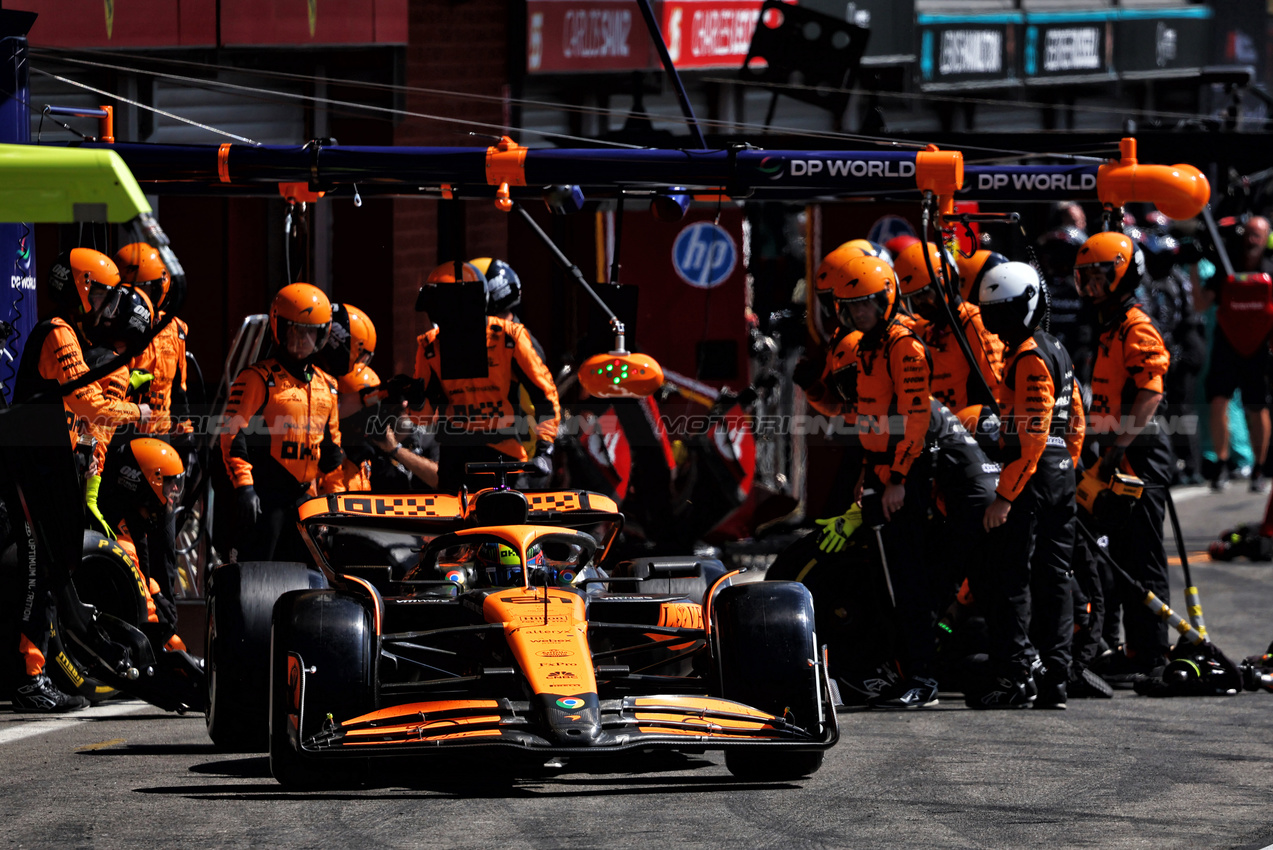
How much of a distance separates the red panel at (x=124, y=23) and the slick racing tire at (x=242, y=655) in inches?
285

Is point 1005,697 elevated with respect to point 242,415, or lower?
lower

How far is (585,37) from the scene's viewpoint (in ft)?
51.7

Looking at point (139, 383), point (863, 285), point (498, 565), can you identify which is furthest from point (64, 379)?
point (863, 285)

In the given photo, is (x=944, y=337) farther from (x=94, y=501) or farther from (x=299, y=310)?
(x=94, y=501)

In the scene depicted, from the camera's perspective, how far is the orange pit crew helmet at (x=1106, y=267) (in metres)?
10.7

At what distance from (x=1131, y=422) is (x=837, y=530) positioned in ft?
5.85

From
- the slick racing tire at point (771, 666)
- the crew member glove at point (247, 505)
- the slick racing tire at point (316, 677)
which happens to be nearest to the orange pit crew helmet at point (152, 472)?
the crew member glove at point (247, 505)

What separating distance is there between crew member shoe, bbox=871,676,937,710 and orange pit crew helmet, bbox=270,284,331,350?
3200 mm

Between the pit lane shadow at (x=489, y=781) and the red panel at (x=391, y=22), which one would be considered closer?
the pit lane shadow at (x=489, y=781)

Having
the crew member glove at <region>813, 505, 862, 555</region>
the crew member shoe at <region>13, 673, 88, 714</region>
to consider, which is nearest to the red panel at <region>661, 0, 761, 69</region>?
the crew member glove at <region>813, 505, 862, 555</region>

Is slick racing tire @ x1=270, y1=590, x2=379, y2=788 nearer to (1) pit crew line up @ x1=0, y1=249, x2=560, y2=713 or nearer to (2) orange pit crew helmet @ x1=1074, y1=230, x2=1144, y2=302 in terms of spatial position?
(1) pit crew line up @ x1=0, y1=249, x2=560, y2=713

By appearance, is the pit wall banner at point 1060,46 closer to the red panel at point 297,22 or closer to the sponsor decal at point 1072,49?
the sponsor decal at point 1072,49

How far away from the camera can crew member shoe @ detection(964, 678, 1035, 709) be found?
9609 mm

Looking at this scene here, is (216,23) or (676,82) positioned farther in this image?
(216,23)
